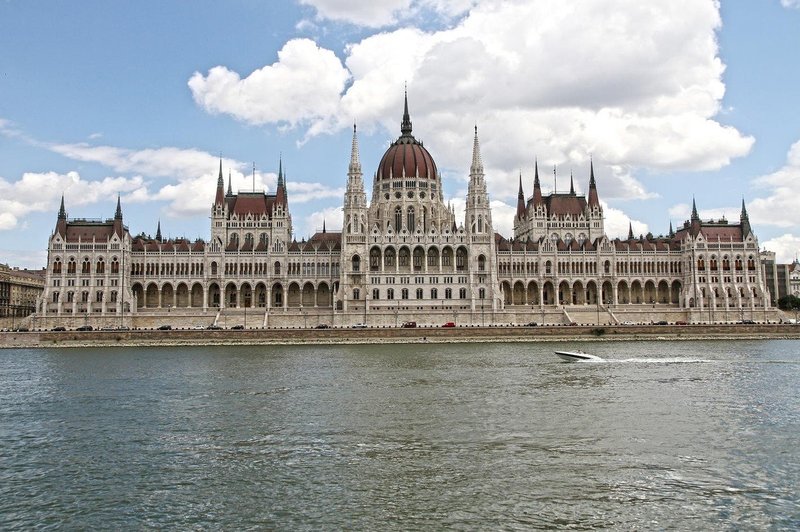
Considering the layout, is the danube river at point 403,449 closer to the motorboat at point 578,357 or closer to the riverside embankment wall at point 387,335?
the motorboat at point 578,357

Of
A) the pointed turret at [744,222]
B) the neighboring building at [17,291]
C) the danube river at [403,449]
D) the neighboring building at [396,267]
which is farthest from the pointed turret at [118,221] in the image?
the pointed turret at [744,222]

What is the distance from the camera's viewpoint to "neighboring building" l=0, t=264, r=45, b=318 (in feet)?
405

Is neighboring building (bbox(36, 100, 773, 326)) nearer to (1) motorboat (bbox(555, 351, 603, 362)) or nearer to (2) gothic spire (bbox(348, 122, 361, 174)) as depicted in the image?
(2) gothic spire (bbox(348, 122, 361, 174))

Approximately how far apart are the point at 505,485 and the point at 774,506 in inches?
274

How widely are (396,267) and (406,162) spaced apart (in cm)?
2010

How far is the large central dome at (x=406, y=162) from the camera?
372 feet

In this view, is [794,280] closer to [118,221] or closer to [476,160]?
[476,160]

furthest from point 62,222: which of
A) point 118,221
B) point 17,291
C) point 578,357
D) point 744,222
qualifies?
point 744,222

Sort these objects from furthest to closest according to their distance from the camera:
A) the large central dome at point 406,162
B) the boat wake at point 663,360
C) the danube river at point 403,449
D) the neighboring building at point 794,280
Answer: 1. the neighboring building at point 794,280
2. the large central dome at point 406,162
3. the boat wake at point 663,360
4. the danube river at point 403,449

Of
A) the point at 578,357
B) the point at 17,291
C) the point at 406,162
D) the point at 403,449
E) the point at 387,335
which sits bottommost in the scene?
the point at 403,449

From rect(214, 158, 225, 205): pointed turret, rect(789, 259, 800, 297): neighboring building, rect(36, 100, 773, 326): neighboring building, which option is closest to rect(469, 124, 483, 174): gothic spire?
rect(36, 100, 773, 326): neighboring building

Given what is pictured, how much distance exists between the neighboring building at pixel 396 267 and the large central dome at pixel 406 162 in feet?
0.71

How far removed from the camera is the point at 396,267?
102 meters

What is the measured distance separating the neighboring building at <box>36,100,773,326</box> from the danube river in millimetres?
51004
